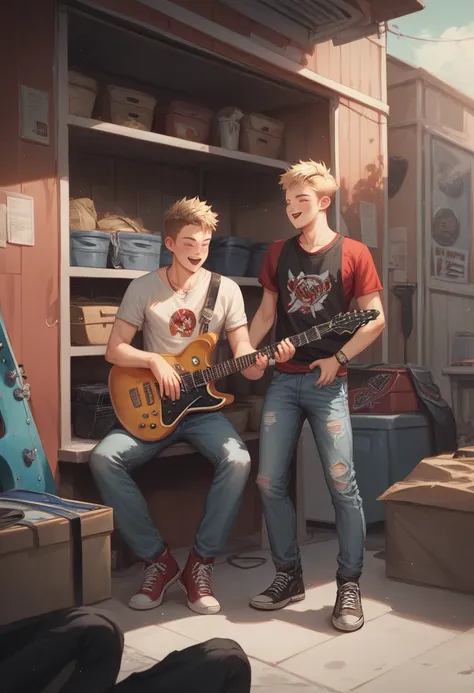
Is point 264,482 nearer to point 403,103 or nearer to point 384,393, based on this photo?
point 384,393

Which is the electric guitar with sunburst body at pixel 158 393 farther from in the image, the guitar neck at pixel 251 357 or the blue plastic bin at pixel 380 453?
the blue plastic bin at pixel 380 453

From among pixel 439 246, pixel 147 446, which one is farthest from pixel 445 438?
pixel 439 246

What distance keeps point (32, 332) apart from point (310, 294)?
1138 mm

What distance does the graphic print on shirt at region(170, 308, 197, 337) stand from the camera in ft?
10.9

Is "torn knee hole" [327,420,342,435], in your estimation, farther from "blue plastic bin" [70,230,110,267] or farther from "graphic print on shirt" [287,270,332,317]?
"blue plastic bin" [70,230,110,267]

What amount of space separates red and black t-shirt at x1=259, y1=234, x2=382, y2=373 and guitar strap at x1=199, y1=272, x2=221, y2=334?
39cm

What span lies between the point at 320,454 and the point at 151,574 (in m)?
0.83

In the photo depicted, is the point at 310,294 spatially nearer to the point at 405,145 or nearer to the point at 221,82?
the point at 221,82

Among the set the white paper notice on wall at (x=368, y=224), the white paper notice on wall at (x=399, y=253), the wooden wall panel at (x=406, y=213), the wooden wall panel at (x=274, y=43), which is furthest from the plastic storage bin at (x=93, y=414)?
the white paper notice on wall at (x=399, y=253)

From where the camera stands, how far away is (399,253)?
252 inches

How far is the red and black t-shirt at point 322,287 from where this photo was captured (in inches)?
119

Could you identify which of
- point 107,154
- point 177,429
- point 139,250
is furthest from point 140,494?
point 107,154

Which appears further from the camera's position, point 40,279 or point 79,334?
point 79,334

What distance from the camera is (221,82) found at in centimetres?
428
